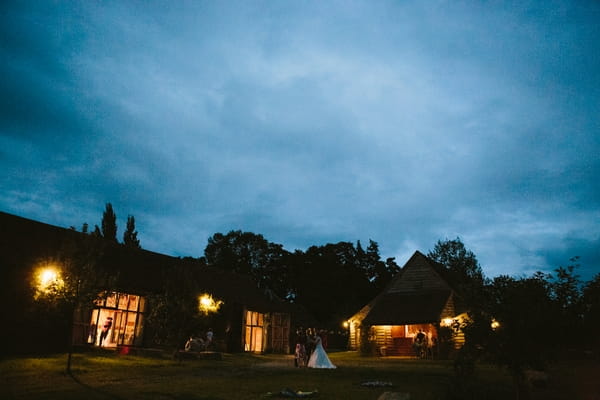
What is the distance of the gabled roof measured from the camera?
27.1 meters

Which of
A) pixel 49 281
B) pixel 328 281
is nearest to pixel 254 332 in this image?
pixel 49 281

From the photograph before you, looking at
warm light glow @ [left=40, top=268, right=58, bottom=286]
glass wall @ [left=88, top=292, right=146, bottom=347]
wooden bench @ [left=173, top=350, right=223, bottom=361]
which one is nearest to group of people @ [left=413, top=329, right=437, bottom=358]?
wooden bench @ [left=173, top=350, right=223, bottom=361]

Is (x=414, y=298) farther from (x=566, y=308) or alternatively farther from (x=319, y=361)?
(x=566, y=308)

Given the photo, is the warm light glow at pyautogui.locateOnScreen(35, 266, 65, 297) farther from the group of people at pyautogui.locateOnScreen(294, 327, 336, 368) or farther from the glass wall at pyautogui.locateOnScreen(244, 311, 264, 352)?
the glass wall at pyautogui.locateOnScreen(244, 311, 264, 352)

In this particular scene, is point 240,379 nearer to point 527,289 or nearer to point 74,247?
point 74,247

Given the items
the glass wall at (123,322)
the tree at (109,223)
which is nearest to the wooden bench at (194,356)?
the glass wall at (123,322)

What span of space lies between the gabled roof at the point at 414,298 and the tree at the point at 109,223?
2854 cm

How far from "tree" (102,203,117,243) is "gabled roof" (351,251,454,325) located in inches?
1124

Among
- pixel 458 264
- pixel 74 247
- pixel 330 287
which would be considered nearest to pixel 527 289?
pixel 74 247

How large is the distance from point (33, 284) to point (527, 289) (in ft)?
61.1

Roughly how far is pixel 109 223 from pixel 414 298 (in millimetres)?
33542

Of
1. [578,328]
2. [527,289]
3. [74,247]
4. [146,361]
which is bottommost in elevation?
[146,361]

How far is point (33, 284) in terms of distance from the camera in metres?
17.5

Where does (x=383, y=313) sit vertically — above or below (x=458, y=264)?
below
